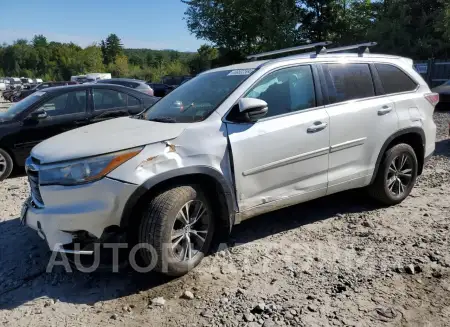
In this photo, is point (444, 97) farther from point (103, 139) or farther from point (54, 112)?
point (103, 139)

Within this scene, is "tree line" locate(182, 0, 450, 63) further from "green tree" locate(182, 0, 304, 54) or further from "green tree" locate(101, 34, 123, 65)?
"green tree" locate(101, 34, 123, 65)

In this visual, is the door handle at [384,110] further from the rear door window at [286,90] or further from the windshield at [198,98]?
the windshield at [198,98]

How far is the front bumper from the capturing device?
293cm

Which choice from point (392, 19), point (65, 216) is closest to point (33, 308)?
point (65, 216)

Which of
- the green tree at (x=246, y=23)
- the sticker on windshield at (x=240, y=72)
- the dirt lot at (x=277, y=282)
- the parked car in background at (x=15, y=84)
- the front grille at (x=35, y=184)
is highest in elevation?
Answer: the green tree at (x=246, y=23)

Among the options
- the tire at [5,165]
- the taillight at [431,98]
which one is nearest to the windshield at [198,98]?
the taillight at [431,98]

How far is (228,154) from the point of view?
133 inches

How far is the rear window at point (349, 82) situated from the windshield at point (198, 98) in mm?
917

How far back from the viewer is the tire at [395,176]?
178 inches

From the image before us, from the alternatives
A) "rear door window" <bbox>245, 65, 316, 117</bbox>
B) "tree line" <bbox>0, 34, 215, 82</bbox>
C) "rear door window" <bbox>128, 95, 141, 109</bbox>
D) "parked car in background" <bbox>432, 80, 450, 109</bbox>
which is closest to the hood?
"rear door window" <bbox>245, 65, 316, 117</bbox>

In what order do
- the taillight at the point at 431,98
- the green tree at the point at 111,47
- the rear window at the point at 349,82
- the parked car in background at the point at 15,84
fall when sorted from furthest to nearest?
the green tree at the point at 111,47 → the parked car in background at the point at 15,84 → the taillight at the point at 431,98 → the rear window at the point at 349,82

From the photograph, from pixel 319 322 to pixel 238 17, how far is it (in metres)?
39.7

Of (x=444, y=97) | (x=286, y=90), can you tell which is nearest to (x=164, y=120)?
(x=286, y=90)

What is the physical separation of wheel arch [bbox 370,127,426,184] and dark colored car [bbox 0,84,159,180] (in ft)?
16.2
